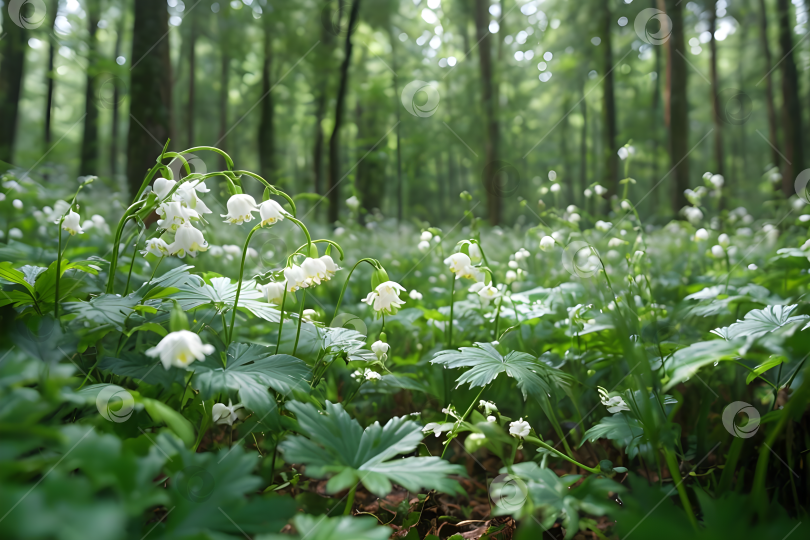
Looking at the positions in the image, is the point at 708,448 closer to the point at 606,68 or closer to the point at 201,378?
the point at 201,378

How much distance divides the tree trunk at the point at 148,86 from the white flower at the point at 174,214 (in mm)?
3416

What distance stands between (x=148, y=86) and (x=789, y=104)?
9.19m

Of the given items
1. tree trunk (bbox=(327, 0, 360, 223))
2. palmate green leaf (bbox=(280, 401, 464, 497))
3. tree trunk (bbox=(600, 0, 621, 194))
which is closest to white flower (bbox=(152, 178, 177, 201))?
palmate green leaf (bbox=(280, 401, 464, 497))

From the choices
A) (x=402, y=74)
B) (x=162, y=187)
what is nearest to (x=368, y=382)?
(x=162, y=187)

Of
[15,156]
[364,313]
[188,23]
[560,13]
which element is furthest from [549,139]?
[364,313]

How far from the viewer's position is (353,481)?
924mm

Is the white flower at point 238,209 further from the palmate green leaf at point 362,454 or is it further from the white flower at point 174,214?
the palmate green leaf at point 362,454

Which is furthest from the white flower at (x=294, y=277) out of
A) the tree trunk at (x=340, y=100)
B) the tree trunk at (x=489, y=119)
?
the tree trunk at (x=489, y=119)

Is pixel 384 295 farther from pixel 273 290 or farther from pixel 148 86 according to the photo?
pixel 148 86

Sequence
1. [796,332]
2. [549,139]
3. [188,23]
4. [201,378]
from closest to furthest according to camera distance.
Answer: [796,332] → [201,378] → [188,23] → [549,139]

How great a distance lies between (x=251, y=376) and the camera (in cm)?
114

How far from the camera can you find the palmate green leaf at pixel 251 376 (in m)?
1.05

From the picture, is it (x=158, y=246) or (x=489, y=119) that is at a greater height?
(x=489, y=119)

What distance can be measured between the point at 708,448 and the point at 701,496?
0.73 meters
